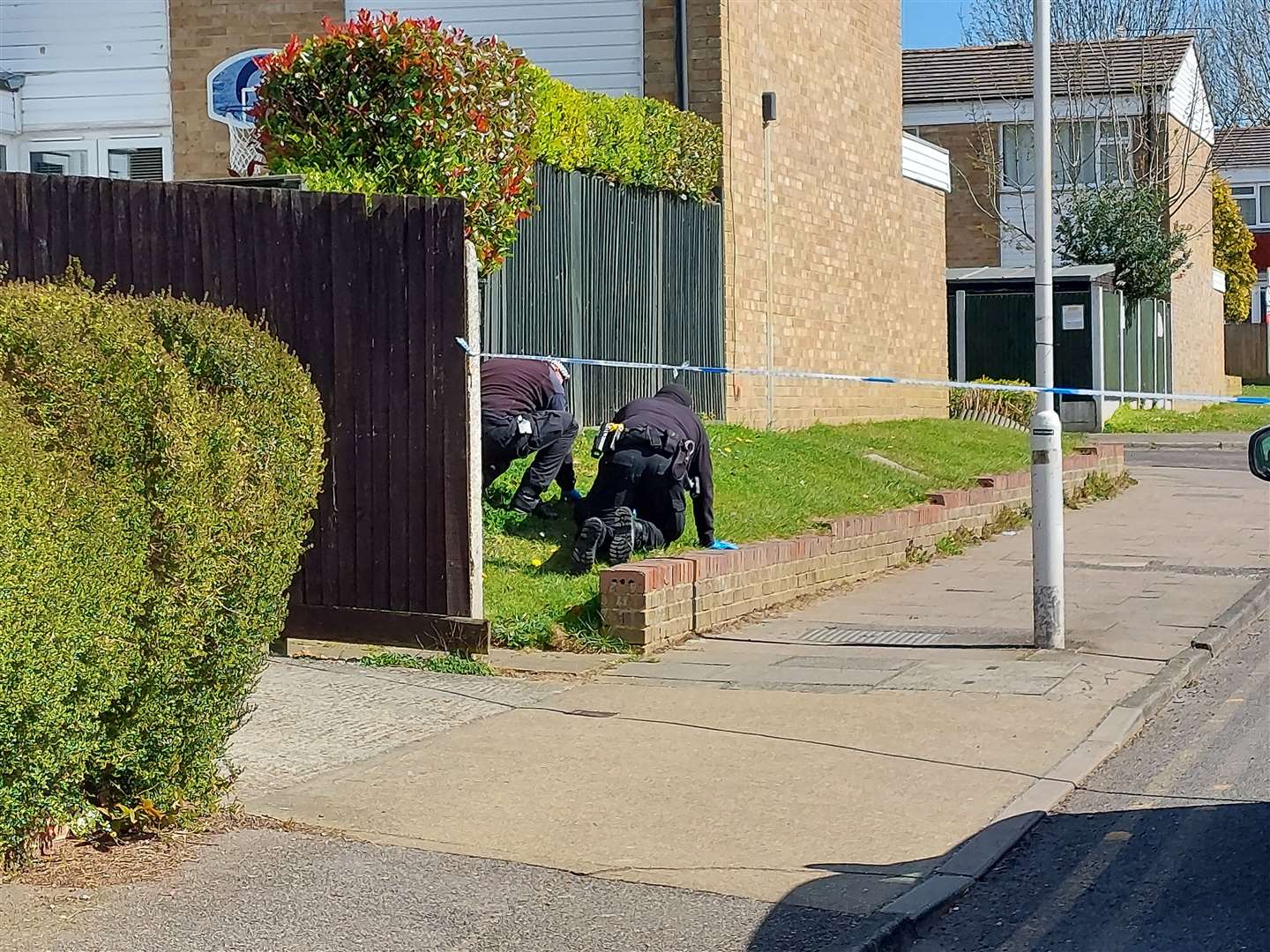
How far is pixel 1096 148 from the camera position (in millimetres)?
35469

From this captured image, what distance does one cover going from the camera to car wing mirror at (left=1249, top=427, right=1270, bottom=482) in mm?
5623

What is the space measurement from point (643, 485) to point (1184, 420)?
73.4 feet

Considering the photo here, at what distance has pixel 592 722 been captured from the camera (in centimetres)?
781

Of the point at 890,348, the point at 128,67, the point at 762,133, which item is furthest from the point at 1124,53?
the point at 128,67

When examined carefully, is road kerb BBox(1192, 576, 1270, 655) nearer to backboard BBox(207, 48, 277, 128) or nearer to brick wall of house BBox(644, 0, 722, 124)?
brick wall of house BBox(644, 0, 722, 124)

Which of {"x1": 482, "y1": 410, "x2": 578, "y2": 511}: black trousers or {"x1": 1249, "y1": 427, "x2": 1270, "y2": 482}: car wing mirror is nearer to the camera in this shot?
{"x1": 1249, "y1": 427, "x2": 1270, "y2": 482}: car wing mirror

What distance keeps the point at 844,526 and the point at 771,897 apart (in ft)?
22.9

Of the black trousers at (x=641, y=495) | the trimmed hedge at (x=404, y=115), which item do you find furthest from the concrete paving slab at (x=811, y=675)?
the trimmed hedge at (x=404, y=115)

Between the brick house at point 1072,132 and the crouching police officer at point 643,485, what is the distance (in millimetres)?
24493

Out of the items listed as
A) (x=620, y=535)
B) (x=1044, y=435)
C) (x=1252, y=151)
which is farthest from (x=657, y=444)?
(x=1252, y=151)

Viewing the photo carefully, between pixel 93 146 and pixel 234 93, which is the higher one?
pixel 234 93

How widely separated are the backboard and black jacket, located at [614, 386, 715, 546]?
9037 mm

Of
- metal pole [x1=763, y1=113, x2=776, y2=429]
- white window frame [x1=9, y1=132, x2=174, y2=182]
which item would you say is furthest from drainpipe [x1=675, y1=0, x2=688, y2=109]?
white window frame [x1=9, y1=132, x2=174, y2=182]

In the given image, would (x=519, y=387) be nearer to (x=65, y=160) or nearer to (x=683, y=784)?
(x=683, y=784)
